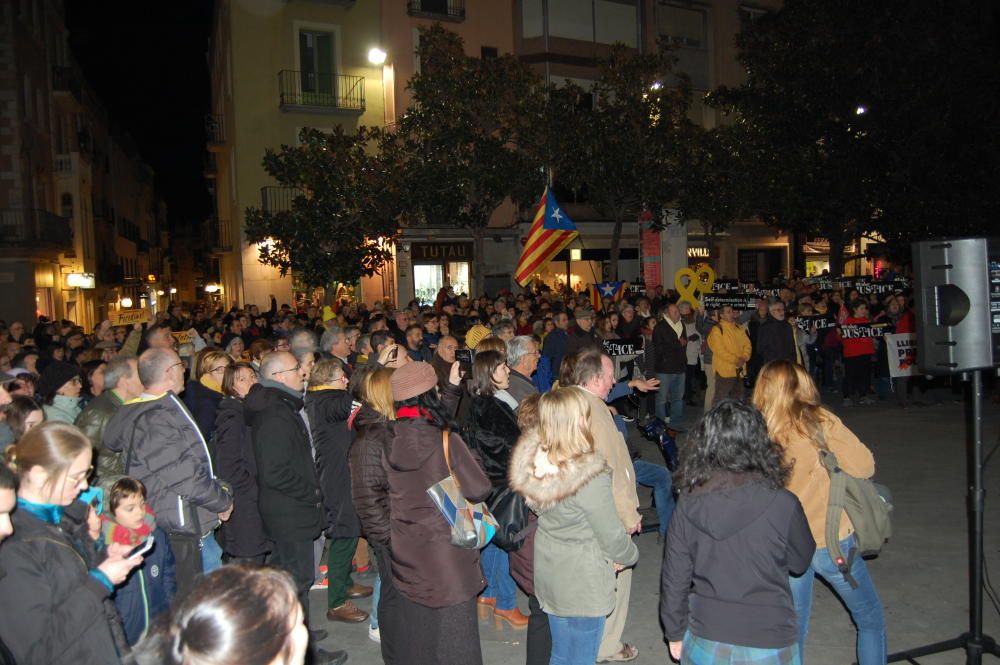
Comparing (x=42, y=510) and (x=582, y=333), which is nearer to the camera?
(x=42, y=510)

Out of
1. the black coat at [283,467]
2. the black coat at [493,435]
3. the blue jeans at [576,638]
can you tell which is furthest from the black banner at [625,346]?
the blue jeans at [576,638]

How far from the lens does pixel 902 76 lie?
67.9 feet

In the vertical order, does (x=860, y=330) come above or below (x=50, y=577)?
above

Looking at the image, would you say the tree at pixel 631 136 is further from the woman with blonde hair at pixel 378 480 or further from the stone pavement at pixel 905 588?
the woman with blonde hair at pixel 378 480

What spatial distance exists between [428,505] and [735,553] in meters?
1.57

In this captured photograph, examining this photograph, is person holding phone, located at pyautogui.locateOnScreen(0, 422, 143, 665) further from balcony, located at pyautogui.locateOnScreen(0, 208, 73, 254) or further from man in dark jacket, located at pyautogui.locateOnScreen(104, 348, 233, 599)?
balcony, located at pyautogui.locateOnScreen(0, 208, 73, 254)

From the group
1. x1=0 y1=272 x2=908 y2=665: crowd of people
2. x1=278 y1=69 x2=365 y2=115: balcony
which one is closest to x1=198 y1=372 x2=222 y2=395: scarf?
x1=0 y1=272 x2=908 y2=665: crowd of people

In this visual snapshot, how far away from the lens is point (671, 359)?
11.6 metres

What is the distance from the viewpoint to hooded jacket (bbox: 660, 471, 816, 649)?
3182 millimetres

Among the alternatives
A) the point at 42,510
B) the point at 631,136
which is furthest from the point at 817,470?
the point at 631,136

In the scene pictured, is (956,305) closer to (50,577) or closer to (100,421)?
(50,577)

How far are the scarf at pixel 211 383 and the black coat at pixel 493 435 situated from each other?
107 inches

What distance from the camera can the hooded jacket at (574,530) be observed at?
3.77 metres

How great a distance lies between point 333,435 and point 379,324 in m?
6.02
